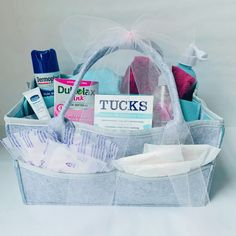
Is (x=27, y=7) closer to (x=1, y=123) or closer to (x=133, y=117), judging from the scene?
(x=1, y=123)

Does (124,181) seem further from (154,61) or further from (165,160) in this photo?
(154,61)

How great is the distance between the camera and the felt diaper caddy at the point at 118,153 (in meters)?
0.48

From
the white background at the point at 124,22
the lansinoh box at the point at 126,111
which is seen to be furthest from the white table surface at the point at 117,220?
the lansinoh box at the point at 126,111

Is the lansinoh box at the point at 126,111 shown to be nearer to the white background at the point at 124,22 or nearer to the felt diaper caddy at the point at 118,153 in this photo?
the felt diaper caddy at the point at 118,153

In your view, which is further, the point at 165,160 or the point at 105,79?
the point at 105,79

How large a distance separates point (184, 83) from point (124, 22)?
26 centimetres

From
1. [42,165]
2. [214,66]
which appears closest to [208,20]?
[214,66]

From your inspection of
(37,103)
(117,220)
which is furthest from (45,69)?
(117,220)

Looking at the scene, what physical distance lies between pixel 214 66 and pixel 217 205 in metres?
0.37

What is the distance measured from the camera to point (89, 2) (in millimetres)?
744

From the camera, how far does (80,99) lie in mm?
543

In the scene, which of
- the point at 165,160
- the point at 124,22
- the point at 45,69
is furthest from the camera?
the point at 124,22

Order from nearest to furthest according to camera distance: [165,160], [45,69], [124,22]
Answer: [165,160] < [45,69] < [124,22]

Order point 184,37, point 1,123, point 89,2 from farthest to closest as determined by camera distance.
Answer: point 1,123
point 89,2
point 184,37
